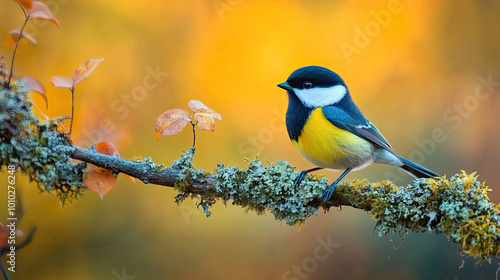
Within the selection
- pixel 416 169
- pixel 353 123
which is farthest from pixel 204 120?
pixel 416 169

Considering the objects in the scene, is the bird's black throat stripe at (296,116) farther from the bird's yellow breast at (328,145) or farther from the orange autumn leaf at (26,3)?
the orange autumn leaf at (26,3)

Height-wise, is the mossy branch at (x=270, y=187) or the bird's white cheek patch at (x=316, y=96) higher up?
the bird's white cheek patch at (x=316, y=96)

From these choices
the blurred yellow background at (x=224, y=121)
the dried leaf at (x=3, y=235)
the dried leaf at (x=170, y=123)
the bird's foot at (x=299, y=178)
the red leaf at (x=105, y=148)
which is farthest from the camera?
the blurred yellow background at (x=224, y=121)

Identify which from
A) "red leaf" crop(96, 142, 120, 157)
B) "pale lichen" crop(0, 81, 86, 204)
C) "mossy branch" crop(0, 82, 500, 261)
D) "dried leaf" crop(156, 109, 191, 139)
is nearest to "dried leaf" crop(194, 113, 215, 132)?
"dried leaf" crop(156, 109, 191, 139)

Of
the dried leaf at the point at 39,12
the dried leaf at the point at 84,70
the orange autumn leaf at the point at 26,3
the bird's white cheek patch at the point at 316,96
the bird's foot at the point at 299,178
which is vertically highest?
the orange autumn leaf at the point at 26,3

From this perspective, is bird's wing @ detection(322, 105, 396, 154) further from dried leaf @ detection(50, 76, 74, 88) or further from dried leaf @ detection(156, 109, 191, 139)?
dried leaf @ detection(50, 76, 74, 88)

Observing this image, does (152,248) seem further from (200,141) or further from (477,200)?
(477,200)

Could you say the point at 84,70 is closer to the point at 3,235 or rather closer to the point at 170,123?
the point at 170,123

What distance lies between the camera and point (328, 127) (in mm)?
2041

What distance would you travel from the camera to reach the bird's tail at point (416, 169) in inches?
84.4

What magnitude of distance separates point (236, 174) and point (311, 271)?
1.88 m

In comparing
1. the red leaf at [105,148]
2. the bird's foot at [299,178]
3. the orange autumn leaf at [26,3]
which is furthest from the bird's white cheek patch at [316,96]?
the orange autumn leaf at [26,3]

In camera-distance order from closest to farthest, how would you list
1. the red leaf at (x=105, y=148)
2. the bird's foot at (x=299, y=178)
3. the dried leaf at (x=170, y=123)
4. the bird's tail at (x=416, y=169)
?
the dried leaf at (x=170, y=123)
the red leaf at (x=105, y=148)
the bird's foot at (x=299, y=178)
the bird's tail at (x=416, y=169)

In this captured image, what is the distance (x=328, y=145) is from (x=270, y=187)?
414 mm
